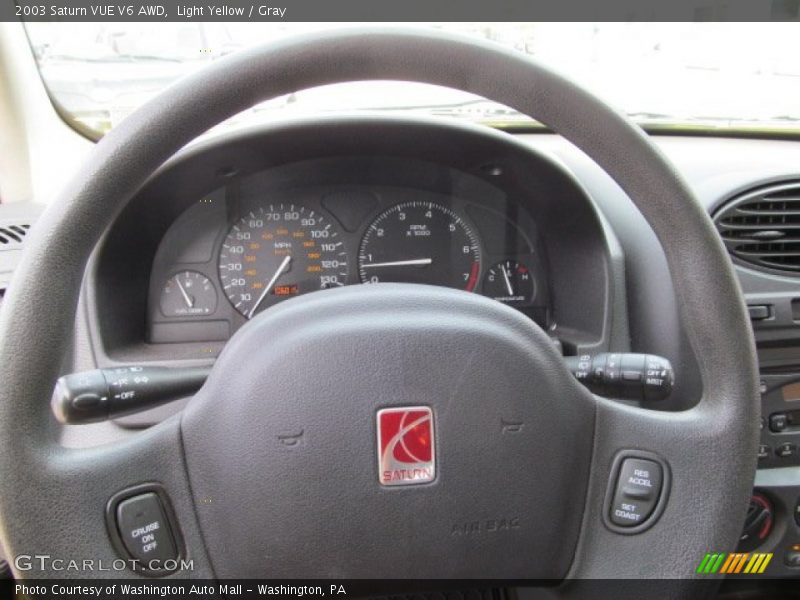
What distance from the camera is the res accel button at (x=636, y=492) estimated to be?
1067 mm

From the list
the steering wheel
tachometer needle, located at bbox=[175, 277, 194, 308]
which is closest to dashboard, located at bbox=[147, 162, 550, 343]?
tachometer needle, located at bbox=[175, 277, 194, 308]

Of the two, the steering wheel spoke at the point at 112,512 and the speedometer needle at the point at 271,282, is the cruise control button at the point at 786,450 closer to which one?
the speedometer needle at the point at 271,282

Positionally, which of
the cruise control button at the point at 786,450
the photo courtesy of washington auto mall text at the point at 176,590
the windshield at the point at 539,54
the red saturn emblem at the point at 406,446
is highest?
the windshield at the point at 539,54

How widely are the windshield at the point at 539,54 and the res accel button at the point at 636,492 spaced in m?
1.00

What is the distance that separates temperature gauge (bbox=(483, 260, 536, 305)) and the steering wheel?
103cm

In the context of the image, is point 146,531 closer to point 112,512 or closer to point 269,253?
point 112,512

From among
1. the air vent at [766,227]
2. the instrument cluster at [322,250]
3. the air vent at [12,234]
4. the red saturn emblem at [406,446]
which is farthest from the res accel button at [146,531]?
the air vent at [766,227]

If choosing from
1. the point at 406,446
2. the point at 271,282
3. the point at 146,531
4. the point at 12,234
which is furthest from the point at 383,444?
the point at 12,234

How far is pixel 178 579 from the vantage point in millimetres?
1006

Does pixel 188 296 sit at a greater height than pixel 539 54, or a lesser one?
lesser

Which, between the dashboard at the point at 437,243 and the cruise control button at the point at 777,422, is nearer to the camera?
the dashboard at the point at 437,243

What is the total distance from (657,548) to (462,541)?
28cm

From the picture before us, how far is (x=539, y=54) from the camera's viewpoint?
1896 millimetres

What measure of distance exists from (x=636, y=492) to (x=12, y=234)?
160 centimetres
